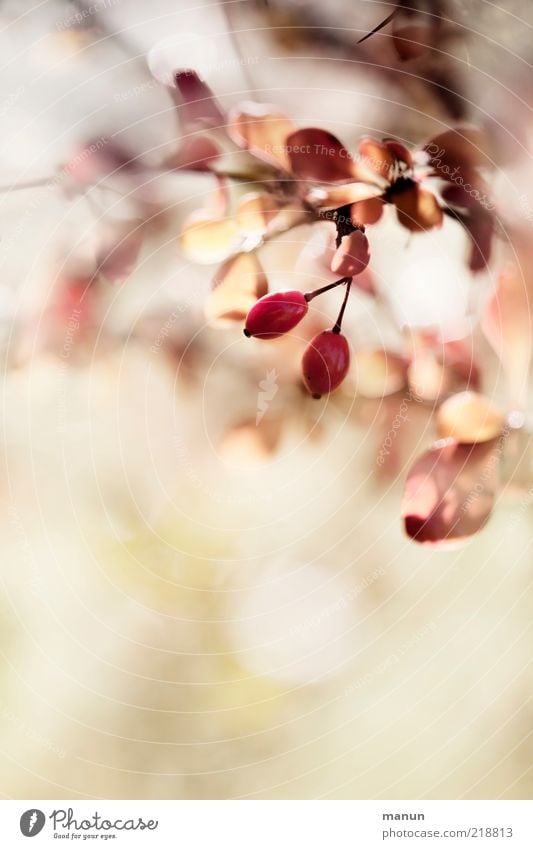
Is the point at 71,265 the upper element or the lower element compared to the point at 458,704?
upper

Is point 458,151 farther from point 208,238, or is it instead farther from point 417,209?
point 208,238

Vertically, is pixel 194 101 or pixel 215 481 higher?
pixel 194 101

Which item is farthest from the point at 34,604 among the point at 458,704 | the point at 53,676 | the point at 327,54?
the point at 327,54

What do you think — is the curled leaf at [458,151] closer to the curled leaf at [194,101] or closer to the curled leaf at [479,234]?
the curled leaf at [479,234]

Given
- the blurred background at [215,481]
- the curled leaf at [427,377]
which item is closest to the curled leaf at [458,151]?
the blurred background at [215,481]

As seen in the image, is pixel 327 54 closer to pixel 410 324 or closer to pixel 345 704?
pixel 410 324

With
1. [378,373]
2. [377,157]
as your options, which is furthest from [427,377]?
[377,157]
